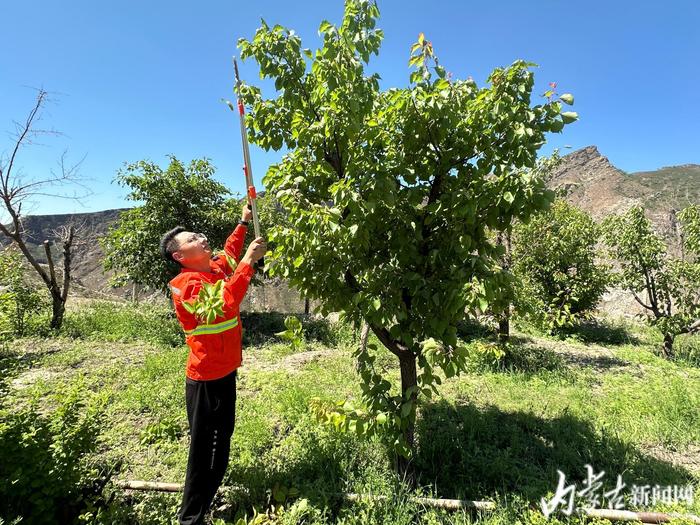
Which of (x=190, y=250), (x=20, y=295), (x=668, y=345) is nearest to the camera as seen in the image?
(x=190, y=250)

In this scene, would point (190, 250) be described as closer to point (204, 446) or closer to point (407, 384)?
point (204, 446)

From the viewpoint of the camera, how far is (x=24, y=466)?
291cm

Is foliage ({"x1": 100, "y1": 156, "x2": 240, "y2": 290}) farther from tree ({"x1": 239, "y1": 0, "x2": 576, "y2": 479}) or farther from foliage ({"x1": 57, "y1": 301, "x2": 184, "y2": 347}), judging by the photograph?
tree ({"x1": 239, "y1": 0, "x2": 576, "y2": 479})

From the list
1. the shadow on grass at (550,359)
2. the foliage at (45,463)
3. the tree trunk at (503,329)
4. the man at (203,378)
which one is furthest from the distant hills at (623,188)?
the man at (203,378)

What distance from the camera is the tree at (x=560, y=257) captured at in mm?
9305

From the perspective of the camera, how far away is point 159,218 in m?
10.2

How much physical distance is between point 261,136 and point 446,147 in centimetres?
188

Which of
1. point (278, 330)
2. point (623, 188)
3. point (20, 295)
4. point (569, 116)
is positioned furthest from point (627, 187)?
point (20, 295)

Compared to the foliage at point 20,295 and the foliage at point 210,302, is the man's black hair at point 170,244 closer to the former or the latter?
the foliage at point 210,302

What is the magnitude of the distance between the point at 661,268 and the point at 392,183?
9622 mm

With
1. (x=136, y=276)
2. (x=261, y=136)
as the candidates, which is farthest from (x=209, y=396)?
(x=136, y=276)

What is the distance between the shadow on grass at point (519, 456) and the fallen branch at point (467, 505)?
25cm

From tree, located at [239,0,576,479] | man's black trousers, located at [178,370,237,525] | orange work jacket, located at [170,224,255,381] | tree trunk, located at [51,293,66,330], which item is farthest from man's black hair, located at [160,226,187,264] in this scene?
tree trunk, located at [51,293,66,330]

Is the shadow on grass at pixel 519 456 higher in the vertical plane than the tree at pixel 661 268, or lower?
lower
